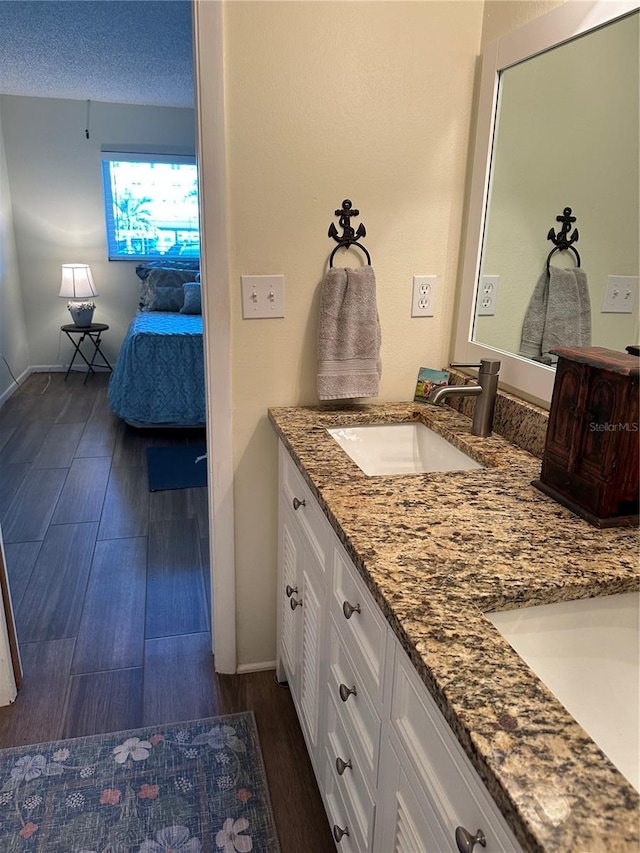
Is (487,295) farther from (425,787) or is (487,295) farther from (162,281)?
(162,281)

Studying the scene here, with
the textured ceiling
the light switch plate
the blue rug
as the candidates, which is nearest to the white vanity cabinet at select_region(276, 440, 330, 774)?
the light switch plate

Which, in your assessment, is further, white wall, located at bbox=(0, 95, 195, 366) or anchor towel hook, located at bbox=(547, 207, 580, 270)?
white wall, located at bbox=(0, 95, 195, 366)

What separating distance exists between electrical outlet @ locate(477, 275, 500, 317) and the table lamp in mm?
4668

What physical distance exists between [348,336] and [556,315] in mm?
530

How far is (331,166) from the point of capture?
1593 millimetres

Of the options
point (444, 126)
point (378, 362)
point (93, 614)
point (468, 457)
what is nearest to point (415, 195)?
point (444, 126)

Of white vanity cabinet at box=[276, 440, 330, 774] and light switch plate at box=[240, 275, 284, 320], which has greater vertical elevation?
light switch plate at box=[240, 275, 284, 320]

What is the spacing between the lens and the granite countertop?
55cm

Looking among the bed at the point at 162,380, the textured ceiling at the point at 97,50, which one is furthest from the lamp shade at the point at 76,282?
the bed at the point at 162,380

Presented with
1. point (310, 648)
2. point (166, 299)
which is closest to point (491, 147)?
point (310, 648)

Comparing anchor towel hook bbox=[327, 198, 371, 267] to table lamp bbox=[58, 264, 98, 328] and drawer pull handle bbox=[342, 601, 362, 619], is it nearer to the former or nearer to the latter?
drawer pull handle bbox=[342, 601, 362, 619]

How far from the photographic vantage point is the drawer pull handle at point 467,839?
636 mm

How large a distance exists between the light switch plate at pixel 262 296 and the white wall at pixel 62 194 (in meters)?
4.75

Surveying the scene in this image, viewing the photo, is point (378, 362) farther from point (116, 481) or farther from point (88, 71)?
point (88, 71)
